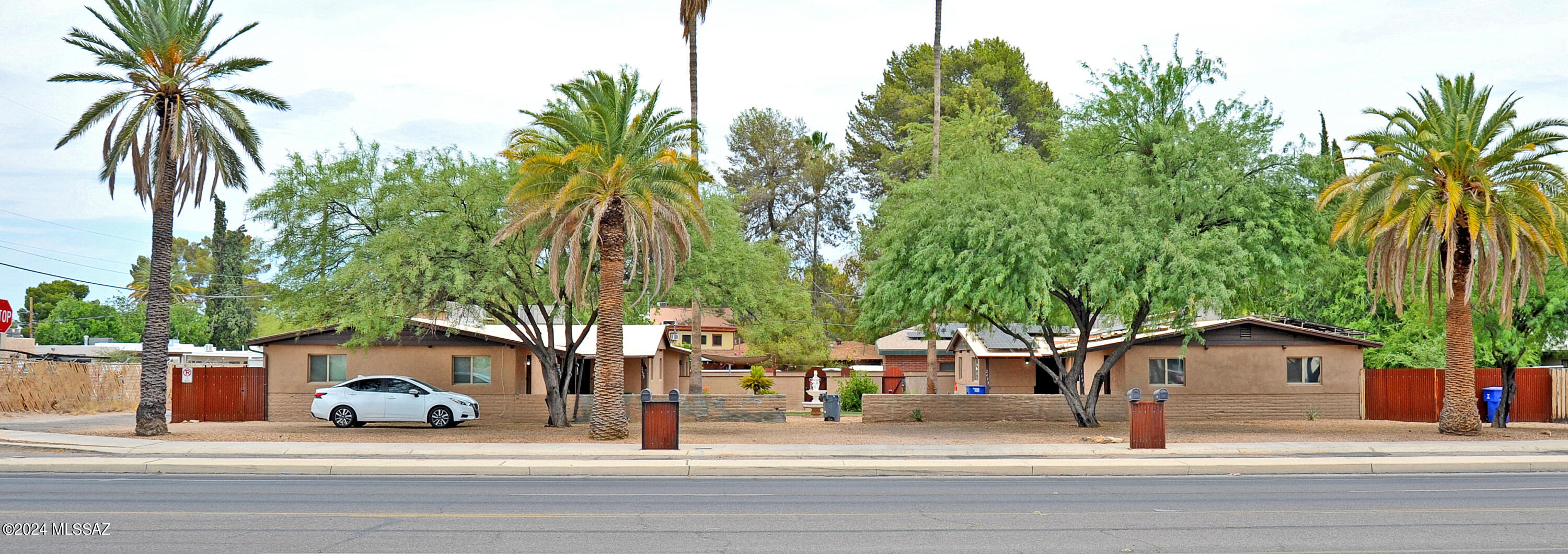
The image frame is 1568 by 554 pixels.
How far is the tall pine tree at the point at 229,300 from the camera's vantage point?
68.2 m

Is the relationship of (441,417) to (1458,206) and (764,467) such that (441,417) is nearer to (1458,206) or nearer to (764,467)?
(764,467)

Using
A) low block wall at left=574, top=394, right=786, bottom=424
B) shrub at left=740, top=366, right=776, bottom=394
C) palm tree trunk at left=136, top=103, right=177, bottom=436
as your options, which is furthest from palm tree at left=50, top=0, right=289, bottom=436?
shrub at left=740, top=366, right=776, bottom=394

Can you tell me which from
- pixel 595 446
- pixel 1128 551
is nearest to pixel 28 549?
pixel 1128 551

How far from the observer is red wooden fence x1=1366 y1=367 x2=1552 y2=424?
3116 cm

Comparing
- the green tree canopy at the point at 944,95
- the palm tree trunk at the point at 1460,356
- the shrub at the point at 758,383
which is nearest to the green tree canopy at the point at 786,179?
the green tree canopy at the point at 944,95

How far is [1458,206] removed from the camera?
24953 millimetres

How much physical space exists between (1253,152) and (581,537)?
856 inches

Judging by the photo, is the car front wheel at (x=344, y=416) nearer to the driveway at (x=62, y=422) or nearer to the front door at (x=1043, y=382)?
the driveway at (x=62, y=422)

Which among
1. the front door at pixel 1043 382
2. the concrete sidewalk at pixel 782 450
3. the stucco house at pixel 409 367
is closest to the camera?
the concrete sidewalk at pixel 782 450

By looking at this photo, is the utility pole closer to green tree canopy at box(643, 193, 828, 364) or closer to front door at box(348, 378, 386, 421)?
green tree canopy at box(643, 193, 828, 364)

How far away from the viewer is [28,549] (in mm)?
9914

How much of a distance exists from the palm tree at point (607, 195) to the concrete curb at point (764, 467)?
5672mm

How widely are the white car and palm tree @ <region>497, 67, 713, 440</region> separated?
5.83 meters

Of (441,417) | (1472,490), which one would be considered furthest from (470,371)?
(1472,490)
